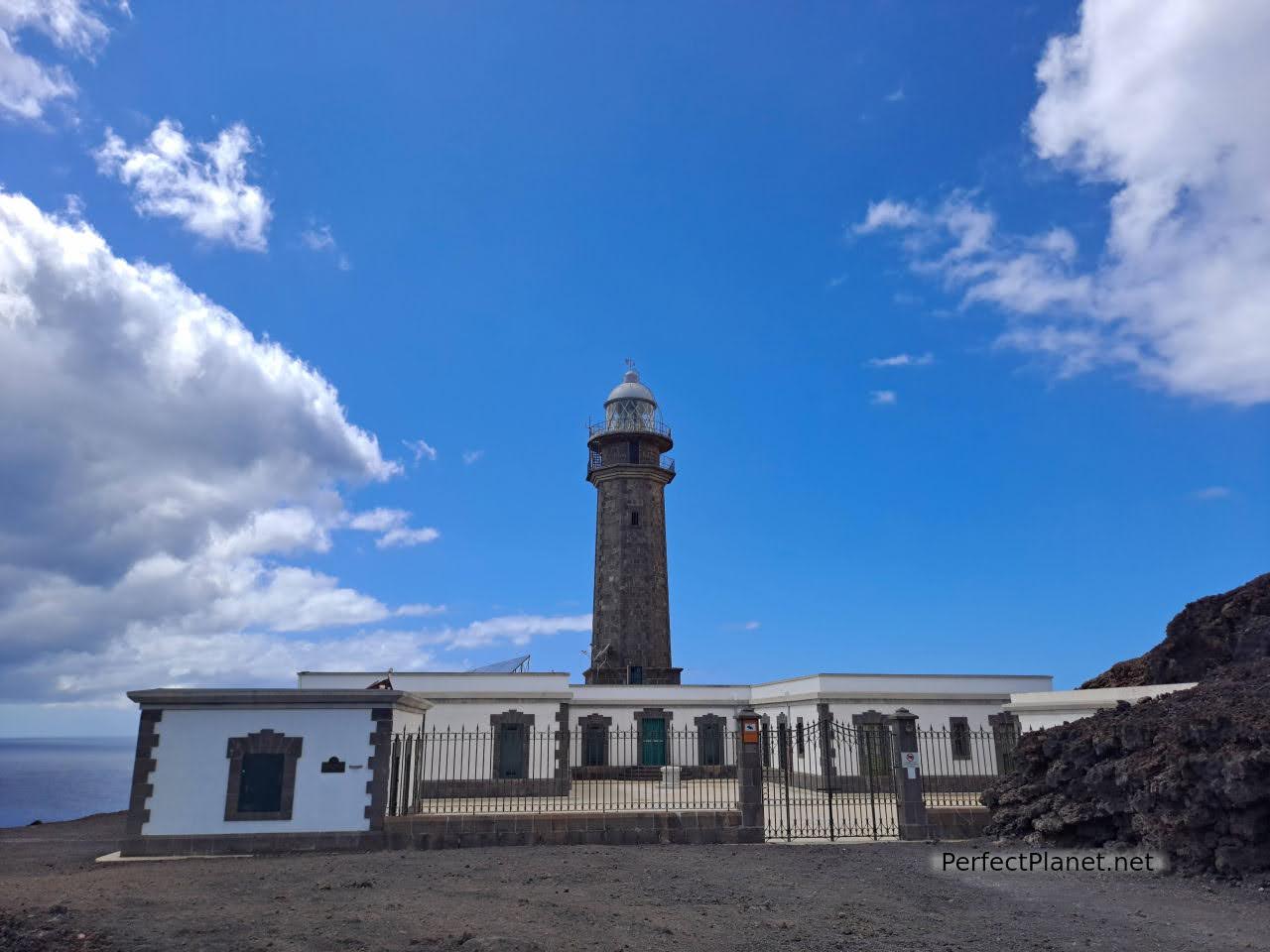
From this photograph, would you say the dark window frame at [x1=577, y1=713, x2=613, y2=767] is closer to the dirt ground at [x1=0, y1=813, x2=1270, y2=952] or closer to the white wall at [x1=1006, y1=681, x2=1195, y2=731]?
the white wall at [x1=1006, y1=681, x2=1195, y2=731]

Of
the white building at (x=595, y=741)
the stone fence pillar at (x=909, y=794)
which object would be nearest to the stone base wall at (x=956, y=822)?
the stone fence pillar at (x=909, y=794)

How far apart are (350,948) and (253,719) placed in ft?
25.2

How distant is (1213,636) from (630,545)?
18.2 m

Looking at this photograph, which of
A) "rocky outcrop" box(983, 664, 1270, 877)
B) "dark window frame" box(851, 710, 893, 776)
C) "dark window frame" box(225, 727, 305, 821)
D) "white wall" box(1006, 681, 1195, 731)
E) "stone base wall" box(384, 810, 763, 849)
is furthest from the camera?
"dark window frame" box(851, 710, 893, 776)

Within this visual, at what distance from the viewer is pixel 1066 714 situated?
58.3 ft

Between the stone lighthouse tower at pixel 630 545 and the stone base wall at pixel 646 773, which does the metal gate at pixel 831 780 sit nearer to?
the stone base wall at pixel 646 773

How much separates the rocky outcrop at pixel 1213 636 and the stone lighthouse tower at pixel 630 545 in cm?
1563

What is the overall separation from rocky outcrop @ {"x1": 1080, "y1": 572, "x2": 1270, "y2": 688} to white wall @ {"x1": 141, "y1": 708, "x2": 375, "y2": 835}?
15924 mm

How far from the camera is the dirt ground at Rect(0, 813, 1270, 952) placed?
858 centimetres

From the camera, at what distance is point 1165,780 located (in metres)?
12.2

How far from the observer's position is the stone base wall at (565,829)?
1453 centimetres

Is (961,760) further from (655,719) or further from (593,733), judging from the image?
(593,733)

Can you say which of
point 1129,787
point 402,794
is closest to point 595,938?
point 402,794

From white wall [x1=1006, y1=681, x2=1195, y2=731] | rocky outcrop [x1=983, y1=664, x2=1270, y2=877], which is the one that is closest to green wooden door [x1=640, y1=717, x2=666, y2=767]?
white wall [x1=1006, y1=681, x2=1195, y2=731]
